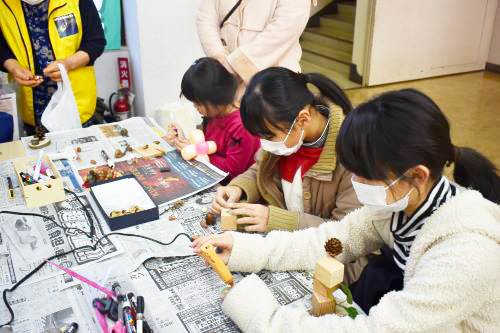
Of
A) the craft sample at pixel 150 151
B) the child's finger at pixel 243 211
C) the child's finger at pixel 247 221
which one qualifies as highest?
the child's finger at pixel 243 211

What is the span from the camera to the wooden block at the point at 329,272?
85 cm

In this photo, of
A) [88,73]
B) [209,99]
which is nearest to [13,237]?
[209,99]

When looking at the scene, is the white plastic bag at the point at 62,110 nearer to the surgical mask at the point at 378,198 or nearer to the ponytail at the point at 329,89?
the ponytail at the point at 329,89

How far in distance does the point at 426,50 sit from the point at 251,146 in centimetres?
389

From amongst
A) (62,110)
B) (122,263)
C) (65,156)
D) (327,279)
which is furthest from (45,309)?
(62,110)

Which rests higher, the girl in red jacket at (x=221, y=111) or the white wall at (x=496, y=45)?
the girl in red jacket at (x=221, y=111)

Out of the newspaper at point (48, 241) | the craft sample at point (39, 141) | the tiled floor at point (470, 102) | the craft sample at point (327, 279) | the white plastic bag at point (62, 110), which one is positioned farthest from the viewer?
the tiled floor at point (470, 102)

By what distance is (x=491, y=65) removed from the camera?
5.30 meters

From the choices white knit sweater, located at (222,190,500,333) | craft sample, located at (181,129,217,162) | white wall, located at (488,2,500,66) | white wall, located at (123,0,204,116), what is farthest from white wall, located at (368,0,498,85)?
white knit sweater, located at (222,190,500,333)

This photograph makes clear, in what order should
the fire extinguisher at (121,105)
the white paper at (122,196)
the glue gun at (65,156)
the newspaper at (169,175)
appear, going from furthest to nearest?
the fire extinguisher at (121,105) < the glue gun at (65,156) < the newspaper at (169,175) < the white paper at (122,196)

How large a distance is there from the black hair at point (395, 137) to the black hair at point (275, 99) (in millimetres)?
337

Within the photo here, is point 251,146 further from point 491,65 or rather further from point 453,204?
point 491,65

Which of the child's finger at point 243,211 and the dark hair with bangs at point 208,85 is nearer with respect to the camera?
the child's finger at point 243,211

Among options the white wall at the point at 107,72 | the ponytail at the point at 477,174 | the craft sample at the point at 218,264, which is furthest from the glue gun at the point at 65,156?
the white wall at the point at 107,72
